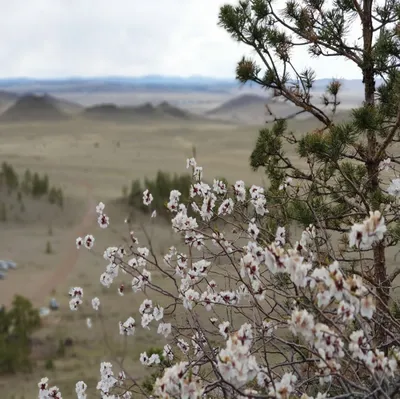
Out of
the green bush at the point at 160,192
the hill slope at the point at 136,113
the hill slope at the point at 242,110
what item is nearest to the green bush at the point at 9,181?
the green bush at the point at 160,192

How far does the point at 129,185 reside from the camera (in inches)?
895

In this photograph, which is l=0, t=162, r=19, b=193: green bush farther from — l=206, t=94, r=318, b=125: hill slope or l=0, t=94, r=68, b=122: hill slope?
l=206, t=94, r=318, b=125: hill slope

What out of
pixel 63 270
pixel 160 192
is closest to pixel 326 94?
pixel 63 270

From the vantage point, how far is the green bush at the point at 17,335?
24.8 ft

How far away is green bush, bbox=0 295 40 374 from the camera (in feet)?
24.8

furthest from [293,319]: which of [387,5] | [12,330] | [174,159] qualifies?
[174,159]

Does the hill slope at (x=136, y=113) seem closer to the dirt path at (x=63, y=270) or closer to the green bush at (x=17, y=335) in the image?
the dirt path at (x=63, y=270)

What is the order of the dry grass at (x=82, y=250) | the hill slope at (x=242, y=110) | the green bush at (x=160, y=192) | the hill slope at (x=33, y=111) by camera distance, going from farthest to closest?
the hill slope at (x=242, y=110) < the hill slope at (x=33, y=111) < the green bush at (x=160, y=192) < the dry grass at (x=82, y=250)

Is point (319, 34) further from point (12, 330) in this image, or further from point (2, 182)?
point (2, 182)

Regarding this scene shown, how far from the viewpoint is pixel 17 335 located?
8.22m

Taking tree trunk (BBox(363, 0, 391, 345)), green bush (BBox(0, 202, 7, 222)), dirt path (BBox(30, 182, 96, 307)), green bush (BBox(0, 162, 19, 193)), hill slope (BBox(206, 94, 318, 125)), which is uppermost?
tree trunk (BBox(363, 0, 391, 345))

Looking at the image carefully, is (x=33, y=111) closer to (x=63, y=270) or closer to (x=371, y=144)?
(x=63, y=270)

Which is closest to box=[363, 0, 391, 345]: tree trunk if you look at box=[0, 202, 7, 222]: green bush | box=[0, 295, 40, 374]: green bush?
box=[0, 295, 40, 374]: green bush

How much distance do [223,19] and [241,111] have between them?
78.7 metres
